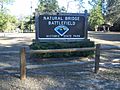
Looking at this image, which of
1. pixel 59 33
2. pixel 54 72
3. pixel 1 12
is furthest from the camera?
pixel 1 12

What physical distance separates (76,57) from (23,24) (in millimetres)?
57409

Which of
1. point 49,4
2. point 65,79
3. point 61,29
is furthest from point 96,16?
point 65,79

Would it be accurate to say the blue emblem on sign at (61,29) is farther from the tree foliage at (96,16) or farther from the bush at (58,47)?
the tree foliage at (96,16)

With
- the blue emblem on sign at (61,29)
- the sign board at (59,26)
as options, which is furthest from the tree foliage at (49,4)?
the blue emblem on sign at (61,29)

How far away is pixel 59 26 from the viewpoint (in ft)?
39.0

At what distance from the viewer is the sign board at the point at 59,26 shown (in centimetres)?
1183

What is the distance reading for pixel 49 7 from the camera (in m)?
65.8

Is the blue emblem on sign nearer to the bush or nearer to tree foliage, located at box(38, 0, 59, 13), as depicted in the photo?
the bush

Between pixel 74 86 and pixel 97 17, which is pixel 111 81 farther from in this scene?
pixel 97 17

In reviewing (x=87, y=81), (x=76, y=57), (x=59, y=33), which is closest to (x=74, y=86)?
(x=87, y=81)

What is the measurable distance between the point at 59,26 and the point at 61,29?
0.16 m

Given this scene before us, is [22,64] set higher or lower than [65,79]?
higher

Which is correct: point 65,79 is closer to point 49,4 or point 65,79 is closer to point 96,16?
point 96,16

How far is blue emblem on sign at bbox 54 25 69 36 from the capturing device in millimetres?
11891
